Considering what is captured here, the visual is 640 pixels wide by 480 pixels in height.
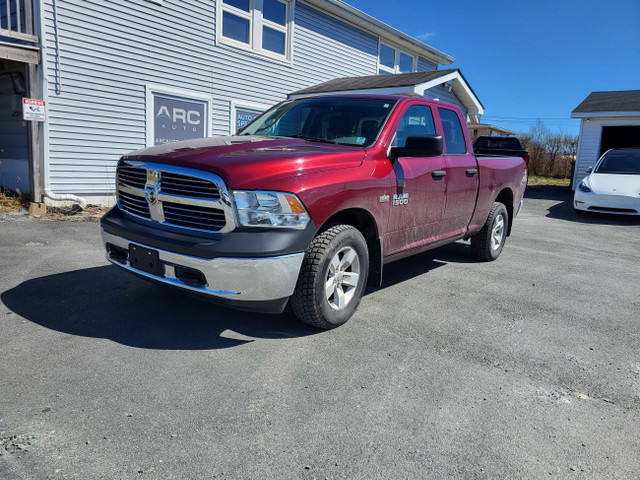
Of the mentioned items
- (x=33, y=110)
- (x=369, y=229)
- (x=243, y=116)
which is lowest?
(x=369, y=229)

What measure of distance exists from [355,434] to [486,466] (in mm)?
624

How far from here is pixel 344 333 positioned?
12.0 feet

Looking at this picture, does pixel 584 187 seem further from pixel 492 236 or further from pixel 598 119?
pixel 598 119

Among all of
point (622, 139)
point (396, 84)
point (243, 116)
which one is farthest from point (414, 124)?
point (622, 139)

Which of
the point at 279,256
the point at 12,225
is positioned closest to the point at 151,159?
the point at 279,256

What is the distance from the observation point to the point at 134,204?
368 centimetres

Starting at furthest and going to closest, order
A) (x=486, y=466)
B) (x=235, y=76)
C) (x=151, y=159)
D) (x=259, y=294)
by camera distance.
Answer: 1. (x=235, y=76)
2. (x=151, y=159)
3. (x=259, y=294)
4. (x=486, y=466)

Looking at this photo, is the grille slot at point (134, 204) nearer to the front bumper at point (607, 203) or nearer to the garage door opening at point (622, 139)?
the front bumper at point (607, 203)

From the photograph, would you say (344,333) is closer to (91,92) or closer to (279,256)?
(279,256)

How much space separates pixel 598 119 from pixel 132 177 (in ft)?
60.1

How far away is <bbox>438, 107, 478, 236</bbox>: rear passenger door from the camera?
498cm

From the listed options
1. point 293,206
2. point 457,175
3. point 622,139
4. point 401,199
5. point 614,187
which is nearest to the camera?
point 293,206

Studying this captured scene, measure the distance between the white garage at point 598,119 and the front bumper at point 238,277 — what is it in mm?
17357

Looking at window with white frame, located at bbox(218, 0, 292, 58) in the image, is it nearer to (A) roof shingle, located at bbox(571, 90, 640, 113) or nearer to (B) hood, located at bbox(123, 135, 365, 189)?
(B) hood, located at bbox(123, 135, 365, 189)
